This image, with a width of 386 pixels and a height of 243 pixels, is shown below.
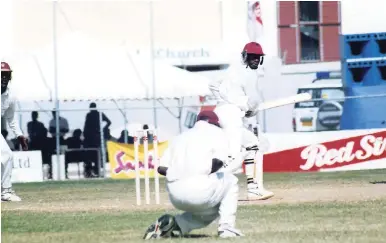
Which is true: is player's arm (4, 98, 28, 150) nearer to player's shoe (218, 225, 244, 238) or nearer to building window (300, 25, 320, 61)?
player's shoe (218, 225, 244, 238)

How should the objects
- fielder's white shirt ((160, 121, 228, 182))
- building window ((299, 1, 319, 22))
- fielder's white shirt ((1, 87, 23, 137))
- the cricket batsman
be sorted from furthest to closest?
building window ((299, 1, 319, 22)) < fielder's white shirt ((1, 87, 23, 137)) < the cricket batsman < fielder's white shirt ((160, 121, 228, 182))

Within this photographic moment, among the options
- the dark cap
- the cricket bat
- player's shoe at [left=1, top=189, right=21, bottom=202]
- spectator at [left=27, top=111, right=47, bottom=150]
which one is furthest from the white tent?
the dark cap

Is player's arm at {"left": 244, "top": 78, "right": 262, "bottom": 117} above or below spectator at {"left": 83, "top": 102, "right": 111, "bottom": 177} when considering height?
above

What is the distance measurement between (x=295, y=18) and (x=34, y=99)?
14.2 metres

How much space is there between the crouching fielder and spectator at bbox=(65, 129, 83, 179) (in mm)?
19920

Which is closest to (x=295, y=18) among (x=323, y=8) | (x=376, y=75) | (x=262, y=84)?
(x=323, y=8)

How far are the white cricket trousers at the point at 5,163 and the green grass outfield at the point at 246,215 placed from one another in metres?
0.52

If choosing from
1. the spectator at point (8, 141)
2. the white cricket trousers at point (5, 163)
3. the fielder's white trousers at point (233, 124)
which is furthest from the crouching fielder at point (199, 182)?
the spectator at point (8, 141)

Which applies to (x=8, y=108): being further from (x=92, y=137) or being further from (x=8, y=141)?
(x=8, y=141)

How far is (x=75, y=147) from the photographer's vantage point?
33312 mm

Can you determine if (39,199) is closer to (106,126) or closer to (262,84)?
(106,126)

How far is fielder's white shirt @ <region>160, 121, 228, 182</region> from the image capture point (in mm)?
12555

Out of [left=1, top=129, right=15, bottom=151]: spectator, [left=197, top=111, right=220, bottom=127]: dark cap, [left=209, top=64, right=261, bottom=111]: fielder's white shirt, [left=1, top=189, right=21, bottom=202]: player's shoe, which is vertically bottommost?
[left=1, top=189, right=21, bottom=202]: player's shoe

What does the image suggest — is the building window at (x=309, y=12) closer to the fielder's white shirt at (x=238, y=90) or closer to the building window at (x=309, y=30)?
the building window at (x=309, y=30)
